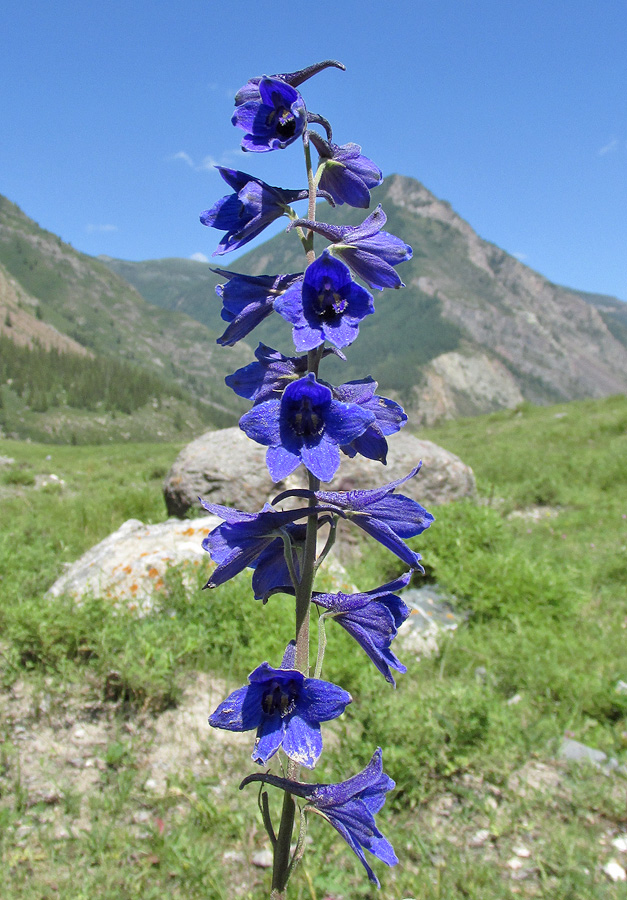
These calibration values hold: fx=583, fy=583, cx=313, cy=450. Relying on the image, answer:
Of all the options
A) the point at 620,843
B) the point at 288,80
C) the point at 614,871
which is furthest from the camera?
the point at 620,843

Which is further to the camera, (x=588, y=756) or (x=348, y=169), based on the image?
(x=588, y=756)

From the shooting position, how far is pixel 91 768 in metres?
3.95

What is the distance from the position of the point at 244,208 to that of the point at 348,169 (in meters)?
0.42

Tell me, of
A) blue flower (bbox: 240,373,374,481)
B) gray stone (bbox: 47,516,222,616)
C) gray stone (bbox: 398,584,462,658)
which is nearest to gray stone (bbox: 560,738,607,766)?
gray stone (bbox: 398,584,462,658)

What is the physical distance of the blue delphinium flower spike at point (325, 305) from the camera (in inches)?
64.1

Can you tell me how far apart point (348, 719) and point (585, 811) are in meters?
1.63

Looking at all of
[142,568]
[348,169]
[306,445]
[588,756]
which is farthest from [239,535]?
[142,568]

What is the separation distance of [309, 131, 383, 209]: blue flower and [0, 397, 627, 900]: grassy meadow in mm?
3220

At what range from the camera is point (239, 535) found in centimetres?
176

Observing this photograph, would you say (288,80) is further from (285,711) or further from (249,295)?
(285,711)

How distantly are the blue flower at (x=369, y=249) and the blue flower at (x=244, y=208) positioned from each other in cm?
15

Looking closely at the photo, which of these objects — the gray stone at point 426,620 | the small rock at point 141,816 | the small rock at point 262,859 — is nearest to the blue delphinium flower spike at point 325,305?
the small rock at point 262,859

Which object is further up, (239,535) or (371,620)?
(239,535)

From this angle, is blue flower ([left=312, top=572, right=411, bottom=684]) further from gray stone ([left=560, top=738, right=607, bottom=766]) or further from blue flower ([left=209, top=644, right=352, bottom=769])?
gray stone ([left=560, top=738, right=607, bottom=766])
